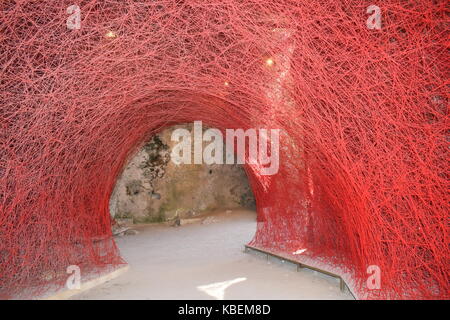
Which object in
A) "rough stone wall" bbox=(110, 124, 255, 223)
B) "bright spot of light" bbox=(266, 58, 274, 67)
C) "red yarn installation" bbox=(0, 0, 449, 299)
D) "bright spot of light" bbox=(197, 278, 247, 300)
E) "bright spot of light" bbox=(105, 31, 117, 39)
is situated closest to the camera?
"red yarn installation" bbox=(0, 0, 449, 299)

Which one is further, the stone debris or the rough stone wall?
the rough stone wall

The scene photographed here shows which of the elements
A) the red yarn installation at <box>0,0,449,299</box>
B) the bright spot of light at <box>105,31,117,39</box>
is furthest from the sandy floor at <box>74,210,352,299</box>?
the bright spot of light at <box>105,31,117,39</box>

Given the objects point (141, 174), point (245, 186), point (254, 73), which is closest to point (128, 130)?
point (254, 73)

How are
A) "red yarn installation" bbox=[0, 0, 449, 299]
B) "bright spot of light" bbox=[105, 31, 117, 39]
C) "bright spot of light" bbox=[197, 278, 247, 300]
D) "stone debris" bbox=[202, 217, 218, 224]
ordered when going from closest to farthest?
"red yarn installation" bbox=[0, 0, 449, 299] → "bright spot of light" bbox=[105, 31, 117, 39] → "bright spot of light" bbox=[197, 278, 247, 300] → "stone debris" bbox=[202, 217, 218, 224]

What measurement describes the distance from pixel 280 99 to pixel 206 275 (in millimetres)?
3035

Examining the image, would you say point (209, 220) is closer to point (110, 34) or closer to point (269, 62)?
point (269, 62)

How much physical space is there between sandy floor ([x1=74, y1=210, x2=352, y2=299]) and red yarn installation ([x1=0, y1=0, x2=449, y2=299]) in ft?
2.16

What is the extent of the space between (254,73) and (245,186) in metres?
9.47

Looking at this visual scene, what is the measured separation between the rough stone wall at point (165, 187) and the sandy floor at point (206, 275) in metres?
3.08

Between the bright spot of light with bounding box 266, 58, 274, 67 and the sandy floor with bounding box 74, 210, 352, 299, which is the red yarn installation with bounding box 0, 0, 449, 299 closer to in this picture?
the bright spot of light with bounding box 266, 58, 274, 67

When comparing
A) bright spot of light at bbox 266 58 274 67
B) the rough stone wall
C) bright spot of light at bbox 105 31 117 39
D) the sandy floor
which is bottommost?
the sandy floor

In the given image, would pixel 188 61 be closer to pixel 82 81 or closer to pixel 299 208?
pixel 82 81

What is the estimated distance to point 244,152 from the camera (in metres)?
7.04

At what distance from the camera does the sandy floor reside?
4.51m
